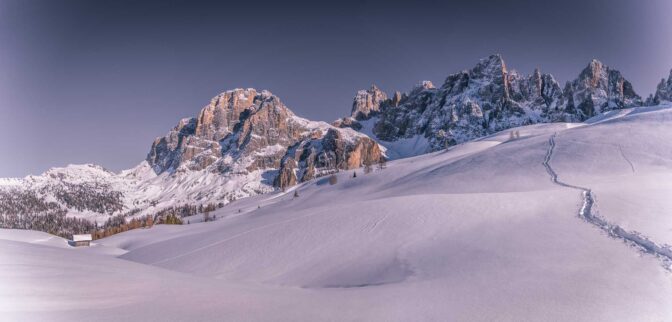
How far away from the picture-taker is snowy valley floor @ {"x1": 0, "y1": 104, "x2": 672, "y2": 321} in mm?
9148

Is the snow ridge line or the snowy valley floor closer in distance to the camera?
the snowy valley floor

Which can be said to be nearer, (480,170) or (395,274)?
(395,274)

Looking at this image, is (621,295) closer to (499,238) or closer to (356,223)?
(499,238)

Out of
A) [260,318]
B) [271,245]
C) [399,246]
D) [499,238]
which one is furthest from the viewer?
[271,245]

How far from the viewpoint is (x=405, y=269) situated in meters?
17.0

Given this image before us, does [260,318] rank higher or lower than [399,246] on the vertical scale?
higher

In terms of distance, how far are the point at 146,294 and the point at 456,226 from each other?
745 inches

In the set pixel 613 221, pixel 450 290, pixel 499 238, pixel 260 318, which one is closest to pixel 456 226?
pixel 499 238

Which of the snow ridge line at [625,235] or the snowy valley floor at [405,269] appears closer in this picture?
the snowy valley floor at [405,269]

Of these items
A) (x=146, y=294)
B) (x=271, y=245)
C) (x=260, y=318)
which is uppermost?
(x=146, y=294)

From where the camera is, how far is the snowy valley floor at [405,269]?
30.0 ft

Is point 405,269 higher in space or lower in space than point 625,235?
lower

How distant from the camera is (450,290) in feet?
39.9

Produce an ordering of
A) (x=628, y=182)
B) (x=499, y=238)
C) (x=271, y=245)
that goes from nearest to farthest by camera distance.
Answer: (x=499, y=238) < (x=271, y=245) < (x=628, y=182)
